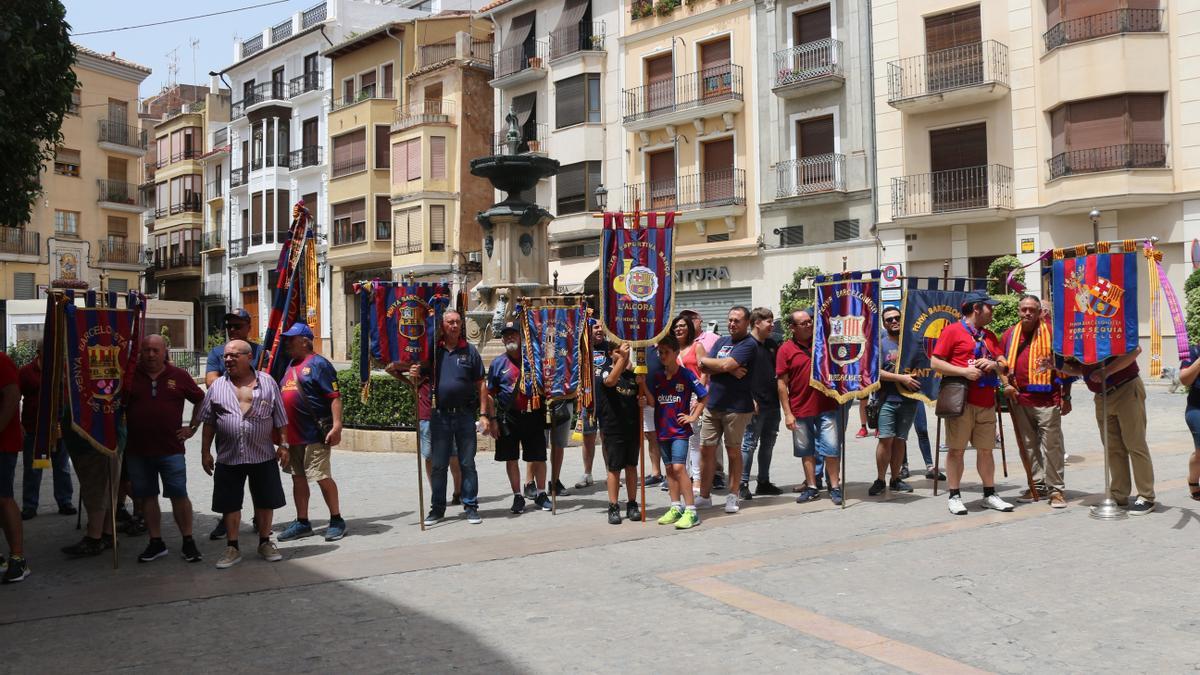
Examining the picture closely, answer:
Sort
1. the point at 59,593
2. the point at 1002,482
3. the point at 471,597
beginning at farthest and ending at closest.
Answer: the point at 1002,482 → the point at 59,593 → the point at 471,597

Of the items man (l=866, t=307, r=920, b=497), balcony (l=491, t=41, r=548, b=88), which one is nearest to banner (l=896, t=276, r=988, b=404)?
man (l=866, t=307, r=920, b=497)

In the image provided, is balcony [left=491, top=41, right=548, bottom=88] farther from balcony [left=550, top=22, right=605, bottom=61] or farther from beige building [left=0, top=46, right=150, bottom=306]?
beige building [left=0, top=46, right=150, bottom=306]

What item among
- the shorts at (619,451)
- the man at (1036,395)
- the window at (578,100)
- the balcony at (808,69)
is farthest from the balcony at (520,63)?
the shorts at (619,451)

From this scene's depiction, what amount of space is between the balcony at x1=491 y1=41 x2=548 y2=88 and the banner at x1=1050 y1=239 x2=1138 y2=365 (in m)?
29.6

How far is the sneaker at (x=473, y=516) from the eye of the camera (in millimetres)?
8886

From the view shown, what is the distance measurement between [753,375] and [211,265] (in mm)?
50063

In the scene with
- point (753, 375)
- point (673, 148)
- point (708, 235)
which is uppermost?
point (673, 148)

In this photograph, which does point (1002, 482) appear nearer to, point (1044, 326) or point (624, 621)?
point (1044, 326)

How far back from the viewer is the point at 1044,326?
9.20 metres

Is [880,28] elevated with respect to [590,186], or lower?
elevated

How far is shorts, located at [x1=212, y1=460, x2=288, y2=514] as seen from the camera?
7309 millimetres

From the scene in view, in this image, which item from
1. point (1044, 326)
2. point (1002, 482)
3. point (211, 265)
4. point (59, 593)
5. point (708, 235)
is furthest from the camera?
point (211, 265)

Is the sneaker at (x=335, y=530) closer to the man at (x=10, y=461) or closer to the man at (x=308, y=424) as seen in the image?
the man at (x=308, y=424)

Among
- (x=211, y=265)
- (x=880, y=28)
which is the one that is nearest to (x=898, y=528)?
(x=880, y=28)
